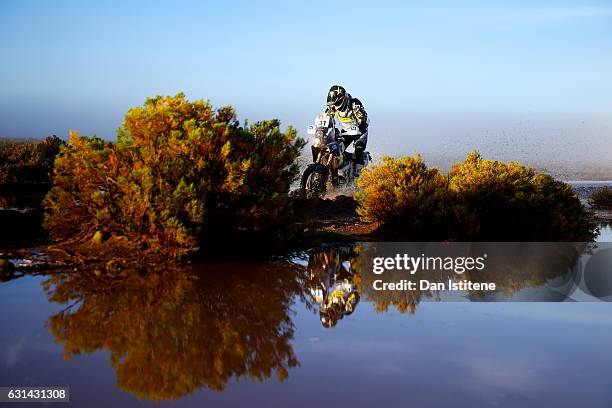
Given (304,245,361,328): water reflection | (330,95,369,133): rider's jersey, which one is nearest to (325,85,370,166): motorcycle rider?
(330,95,369,133): rider's jersey

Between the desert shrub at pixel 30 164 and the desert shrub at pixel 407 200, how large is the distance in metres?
8.92

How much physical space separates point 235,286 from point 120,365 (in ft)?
9.13

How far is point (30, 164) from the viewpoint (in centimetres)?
2075

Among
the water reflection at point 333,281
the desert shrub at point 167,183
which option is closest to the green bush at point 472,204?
the water reflection at point 333,281

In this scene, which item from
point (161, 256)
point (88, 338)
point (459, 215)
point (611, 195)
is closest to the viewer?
point (88, 338)

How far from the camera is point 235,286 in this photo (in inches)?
314

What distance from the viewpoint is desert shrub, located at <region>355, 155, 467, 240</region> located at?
467 inches

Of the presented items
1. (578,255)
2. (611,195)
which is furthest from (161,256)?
(611,195)

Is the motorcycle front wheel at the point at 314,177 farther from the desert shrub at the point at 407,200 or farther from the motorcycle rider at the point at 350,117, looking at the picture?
the desert shrub at the point at 407,200

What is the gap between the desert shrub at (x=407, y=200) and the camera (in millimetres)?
11852

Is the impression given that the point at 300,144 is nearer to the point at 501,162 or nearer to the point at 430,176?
the point at 430,176

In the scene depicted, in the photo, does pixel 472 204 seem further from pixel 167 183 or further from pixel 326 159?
pixel 167 183

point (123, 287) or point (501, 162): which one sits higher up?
point (501, 162)

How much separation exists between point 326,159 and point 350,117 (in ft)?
5.46
